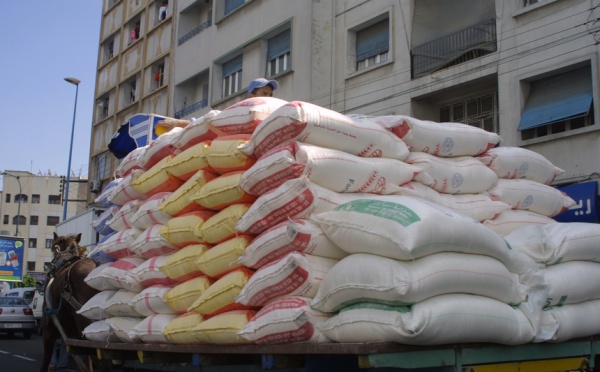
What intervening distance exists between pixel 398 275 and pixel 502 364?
70cm

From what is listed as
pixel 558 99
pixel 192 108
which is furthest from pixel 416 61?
pixel 192 108

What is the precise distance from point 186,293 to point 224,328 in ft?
2.31

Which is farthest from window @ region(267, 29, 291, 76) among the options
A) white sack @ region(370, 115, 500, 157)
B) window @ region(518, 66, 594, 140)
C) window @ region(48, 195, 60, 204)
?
window @ region(48, 195, 60, 204)

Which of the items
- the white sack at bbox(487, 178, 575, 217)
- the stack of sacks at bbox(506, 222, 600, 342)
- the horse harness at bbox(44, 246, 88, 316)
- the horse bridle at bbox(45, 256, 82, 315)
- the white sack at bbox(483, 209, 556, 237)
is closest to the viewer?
the stack of sacks at bbox(506, 222, 600, 342)

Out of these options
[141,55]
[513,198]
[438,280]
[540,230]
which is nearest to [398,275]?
[438,280]

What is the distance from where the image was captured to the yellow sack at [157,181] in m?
5.21

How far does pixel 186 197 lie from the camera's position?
482 cm

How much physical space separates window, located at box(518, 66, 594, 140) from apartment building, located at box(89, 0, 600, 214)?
19 millimetres

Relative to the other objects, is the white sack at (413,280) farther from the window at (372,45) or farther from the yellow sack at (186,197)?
the window at (372,45)

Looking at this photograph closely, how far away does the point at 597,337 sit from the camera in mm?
3734

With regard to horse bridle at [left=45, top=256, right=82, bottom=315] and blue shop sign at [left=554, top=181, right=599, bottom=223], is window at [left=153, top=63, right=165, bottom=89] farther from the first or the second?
horse bridle at [left=45, top=256, right=82, bottom=315]

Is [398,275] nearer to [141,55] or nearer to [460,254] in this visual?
[460,254]

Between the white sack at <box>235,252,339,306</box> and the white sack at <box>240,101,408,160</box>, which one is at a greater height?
the white sack at <box>240,101,408,160</box>

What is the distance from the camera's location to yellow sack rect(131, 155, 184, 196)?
5.21 m
